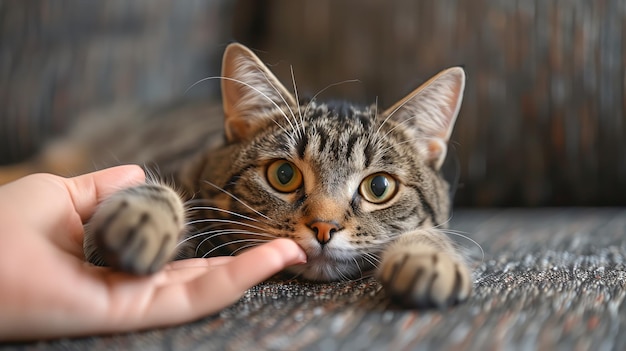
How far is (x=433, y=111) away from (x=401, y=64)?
549mm

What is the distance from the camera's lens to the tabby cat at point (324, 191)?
30.3 inches

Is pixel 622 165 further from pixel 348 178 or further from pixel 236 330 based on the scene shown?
pixel 236 330

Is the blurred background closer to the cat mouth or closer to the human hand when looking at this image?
the cat mouth

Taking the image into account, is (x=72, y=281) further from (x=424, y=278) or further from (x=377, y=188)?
(x=377, y=188)

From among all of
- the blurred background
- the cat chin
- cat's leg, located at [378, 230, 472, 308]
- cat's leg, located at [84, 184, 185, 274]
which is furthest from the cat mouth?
the blurred background

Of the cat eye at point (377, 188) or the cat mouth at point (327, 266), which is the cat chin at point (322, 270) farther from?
the cat eye at point (377, 188)

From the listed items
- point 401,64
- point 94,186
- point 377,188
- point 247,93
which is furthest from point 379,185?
point 401,64

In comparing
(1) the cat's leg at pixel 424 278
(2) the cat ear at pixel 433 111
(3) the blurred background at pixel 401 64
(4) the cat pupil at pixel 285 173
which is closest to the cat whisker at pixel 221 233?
(4) the cat pupil at pixel 285 173

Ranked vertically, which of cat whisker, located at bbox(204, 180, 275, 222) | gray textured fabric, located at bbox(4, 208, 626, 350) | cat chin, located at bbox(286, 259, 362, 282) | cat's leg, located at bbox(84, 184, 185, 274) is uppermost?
cat's leg, located at bbox(84, 184, 185, 274)

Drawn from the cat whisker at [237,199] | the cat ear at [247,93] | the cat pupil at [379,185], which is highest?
the cat ear at [247,93]

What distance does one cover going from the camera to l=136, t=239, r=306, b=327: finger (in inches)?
26.2

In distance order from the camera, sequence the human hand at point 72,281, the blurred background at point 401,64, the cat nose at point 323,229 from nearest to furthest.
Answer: the human hand at point 72,281
the cat nose at point 323,229
the blurred background at point 401,64

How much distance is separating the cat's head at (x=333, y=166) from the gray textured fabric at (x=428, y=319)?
0.08 m

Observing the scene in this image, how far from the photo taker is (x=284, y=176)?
3.32 ft
